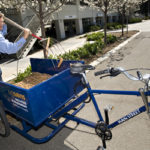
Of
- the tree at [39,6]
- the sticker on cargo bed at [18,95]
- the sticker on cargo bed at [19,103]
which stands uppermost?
the tree at [39,6]

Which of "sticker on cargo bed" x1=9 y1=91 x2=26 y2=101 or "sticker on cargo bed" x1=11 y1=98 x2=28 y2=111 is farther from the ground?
"sticker on cargo bed" x1=9 y1=91 x2=26 y2=101

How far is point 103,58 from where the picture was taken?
903cm

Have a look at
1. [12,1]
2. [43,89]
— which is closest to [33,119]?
[43,89]

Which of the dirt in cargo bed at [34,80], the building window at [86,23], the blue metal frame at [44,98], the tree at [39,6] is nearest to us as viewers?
the blue metal frame at [44,98]

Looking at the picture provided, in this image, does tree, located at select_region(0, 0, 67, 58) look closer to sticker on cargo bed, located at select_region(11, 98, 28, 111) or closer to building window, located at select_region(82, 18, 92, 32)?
sticker on cargo bed, located at select_region(11, 98, 28, 111)

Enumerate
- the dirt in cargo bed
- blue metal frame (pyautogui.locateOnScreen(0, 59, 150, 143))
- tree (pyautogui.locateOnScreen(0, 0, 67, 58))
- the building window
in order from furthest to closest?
the building window, tree (pyautogui.locateOnScreen(0, 0, 67, 58)), the dirt in cargo bed, blue metal frame (pyautogui.locateOnScreen(0, 59, 150, 143))

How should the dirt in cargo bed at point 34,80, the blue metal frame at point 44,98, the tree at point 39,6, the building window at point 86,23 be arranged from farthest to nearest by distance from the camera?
the building window at point 86,23 < the tree at point 39,6 < the dirt in cargo bed at point 34,80 < the blue metal frame at point 44,98

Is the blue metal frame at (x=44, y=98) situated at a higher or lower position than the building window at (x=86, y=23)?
lower

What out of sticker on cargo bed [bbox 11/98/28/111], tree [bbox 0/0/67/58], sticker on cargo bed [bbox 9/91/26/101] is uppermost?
tree [bbox 0/0/67/58]

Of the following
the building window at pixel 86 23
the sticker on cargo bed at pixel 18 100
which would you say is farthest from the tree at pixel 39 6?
the building window at pixel 86 23

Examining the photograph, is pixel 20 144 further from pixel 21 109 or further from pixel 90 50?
pixel 90 50

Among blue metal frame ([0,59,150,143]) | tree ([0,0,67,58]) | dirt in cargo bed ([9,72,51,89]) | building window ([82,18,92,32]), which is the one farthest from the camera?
building window ([82,18,92,32])

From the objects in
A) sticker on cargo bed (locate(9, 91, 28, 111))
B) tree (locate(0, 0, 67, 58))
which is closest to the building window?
tree (locate(0, 0, 67, 58))

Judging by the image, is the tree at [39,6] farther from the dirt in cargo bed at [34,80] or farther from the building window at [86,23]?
the building window at [86,23]
